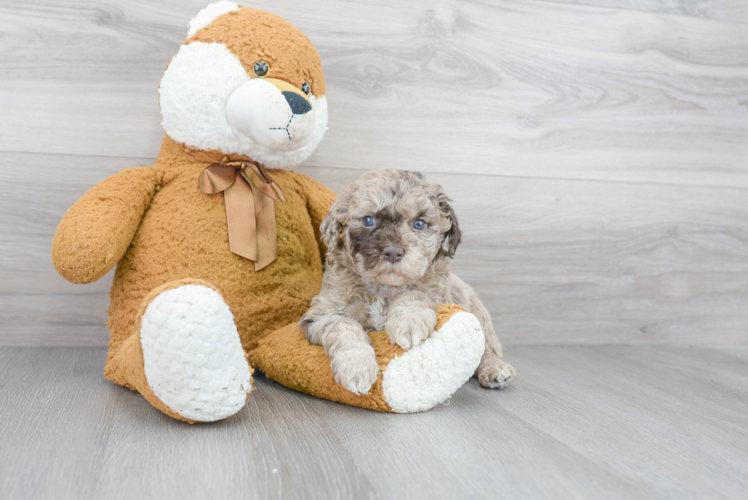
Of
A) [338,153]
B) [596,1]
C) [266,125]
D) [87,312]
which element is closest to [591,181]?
[596,1]

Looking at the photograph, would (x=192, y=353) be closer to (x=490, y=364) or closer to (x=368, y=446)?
(x=368, y=446)

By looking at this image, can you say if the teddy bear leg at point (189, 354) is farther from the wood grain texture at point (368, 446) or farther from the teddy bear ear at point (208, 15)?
the teddy bear ear at point (208, 15)

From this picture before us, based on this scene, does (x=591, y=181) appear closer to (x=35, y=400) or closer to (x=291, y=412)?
(x=291, y=412)

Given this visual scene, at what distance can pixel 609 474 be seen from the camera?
0.90 metres

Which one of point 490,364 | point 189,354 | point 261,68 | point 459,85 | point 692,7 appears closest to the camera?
point 189,354

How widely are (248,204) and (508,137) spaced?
37.2 inches

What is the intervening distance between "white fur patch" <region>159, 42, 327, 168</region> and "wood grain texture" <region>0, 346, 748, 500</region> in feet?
1.86

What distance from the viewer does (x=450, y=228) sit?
1.23 metres

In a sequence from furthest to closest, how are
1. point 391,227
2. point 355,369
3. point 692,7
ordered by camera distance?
point 692,7 → point 391,227 → point 355,369

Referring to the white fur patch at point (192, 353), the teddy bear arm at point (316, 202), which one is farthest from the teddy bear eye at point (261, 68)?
the white fur patch at point (192, 353)

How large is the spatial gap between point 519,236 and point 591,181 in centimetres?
32

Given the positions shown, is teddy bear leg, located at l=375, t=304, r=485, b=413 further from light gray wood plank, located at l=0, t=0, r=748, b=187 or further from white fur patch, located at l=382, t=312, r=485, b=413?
light gray wood plank, located at l=0, t=0, r=748, b=187

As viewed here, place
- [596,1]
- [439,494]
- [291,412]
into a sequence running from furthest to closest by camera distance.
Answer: [596,1] → [291,412] → [439,494]

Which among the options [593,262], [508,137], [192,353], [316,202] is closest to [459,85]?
[508,137]
